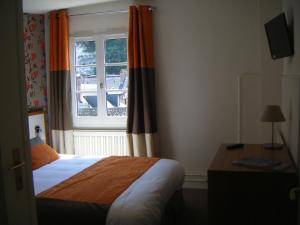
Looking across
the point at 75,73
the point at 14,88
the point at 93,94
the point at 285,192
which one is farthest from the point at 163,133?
the point at 14,88

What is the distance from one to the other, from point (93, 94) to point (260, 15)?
7.69ft

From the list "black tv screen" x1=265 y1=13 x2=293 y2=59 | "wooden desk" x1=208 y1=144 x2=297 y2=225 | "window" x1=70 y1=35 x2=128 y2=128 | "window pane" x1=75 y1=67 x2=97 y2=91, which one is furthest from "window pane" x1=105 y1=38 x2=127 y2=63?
"wooden desk" x1=208 y1=144 x2=297 y2=225

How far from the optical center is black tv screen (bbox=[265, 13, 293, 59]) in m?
2.54

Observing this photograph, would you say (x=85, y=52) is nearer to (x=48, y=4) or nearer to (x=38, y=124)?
(x=48, y=4)

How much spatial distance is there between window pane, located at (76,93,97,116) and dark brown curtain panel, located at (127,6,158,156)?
67 centimetres

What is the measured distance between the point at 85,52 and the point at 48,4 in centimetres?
78

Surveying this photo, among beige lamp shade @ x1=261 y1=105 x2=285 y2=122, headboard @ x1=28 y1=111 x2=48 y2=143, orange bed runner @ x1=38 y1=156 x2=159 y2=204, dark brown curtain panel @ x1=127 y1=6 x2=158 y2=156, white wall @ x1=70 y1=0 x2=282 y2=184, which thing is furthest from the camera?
headboard @ x1=28 y1=111 x2=48 y2=143

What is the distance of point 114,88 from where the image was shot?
176 inches

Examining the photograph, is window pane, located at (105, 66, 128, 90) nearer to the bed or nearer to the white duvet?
the white duvet

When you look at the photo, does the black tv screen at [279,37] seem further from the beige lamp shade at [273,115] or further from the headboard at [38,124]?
the headboard at [38,124]

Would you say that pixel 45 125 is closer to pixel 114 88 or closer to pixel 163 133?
pixel 114 88

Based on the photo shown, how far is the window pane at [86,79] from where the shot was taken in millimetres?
4543

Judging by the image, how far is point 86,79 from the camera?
4582 mm

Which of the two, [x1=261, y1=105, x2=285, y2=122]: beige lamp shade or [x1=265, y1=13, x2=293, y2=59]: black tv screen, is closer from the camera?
[x1=265, y1=13, x2=293, y2=59]: black tv screen
